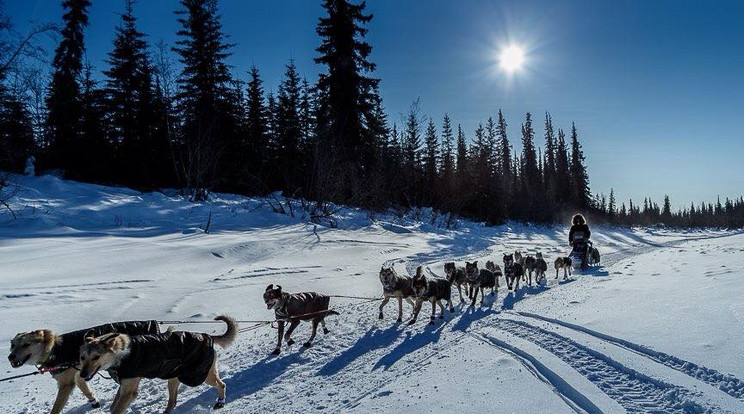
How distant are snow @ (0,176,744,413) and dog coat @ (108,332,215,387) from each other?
570 millimetres

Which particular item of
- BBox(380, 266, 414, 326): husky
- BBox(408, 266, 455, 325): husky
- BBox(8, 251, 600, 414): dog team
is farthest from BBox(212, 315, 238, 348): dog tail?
BBox(408, 266, 455, 325): husky

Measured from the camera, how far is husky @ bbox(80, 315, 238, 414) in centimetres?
379

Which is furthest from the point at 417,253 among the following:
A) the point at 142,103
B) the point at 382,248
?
the point at 142,103

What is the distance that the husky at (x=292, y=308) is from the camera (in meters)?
6.36

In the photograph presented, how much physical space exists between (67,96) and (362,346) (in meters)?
27.5

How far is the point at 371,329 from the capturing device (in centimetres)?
724

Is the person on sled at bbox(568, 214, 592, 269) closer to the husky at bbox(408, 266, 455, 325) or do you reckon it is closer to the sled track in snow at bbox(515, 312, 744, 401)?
the husky at bbox(408, 266, 455, 325)

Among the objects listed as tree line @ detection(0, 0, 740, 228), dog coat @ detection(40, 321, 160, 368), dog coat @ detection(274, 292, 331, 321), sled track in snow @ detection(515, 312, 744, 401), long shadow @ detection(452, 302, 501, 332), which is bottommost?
long shadow @ detection(452, 302, 501, 332)

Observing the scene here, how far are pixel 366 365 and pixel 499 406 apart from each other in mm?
2249

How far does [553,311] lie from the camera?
275 inches

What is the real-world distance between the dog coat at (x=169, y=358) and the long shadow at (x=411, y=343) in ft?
7.25

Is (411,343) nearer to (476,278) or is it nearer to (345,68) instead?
(476,278)

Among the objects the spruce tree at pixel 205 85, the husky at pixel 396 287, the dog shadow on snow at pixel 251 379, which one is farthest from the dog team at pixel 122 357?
the spruce tree at pixel 205 85

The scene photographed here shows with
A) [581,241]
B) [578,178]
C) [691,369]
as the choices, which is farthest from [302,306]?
[578,178]
